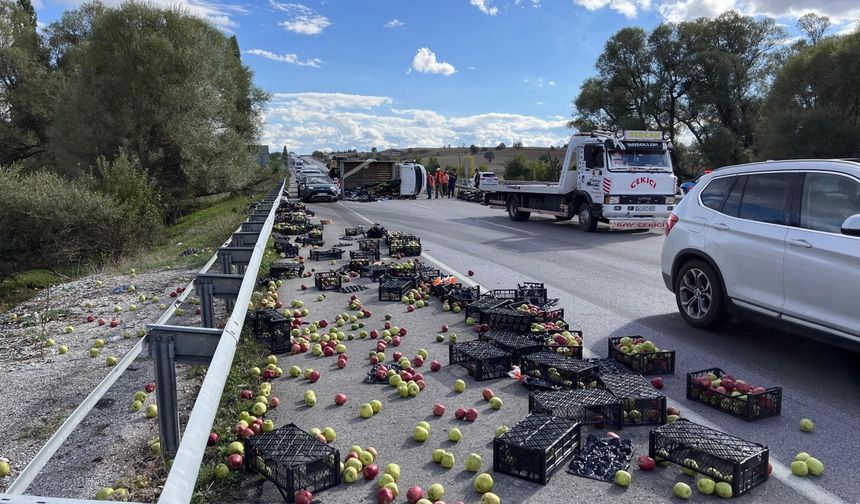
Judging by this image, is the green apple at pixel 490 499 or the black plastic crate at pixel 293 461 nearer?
the green apple at pixel 490 499

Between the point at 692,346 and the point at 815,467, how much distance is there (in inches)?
113

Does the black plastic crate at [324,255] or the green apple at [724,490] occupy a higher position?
the green apple at [724,490]

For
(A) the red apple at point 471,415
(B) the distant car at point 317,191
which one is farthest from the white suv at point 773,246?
(B) the distant car at point 317,191

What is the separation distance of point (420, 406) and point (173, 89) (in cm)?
2831

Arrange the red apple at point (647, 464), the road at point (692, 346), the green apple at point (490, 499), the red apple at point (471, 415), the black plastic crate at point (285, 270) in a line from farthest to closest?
1. the black plastic crate at point (285, 270)
2. the red apple at point (471, 415)
3. the road at point (692, 346)
4. the red apple at point (647, 464)
5. the green apple at point (490, 499)

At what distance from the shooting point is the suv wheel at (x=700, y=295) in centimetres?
691

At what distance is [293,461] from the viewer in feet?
12.4

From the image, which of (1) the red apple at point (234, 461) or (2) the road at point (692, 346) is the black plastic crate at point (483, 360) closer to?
(2) the road at point (692, 346)

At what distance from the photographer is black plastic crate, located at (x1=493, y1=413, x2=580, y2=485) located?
3.90 meters

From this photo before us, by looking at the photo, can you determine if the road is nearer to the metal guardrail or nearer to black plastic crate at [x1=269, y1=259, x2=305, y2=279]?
the metal guardrail

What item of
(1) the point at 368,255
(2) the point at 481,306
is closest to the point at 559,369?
(2) the point at 481,306

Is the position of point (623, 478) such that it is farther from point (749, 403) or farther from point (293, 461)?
point (293, 461)

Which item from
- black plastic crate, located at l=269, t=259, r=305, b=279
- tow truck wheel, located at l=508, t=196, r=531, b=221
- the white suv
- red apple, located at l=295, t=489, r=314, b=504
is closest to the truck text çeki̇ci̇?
tow truck wheel, located at l=508, t=196, r=531, b=221

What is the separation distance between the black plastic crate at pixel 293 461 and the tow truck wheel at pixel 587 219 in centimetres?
1580
